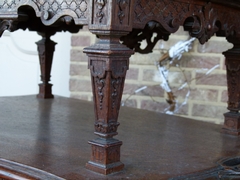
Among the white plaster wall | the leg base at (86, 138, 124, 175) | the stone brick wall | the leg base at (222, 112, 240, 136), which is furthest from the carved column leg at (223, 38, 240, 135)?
the white plaster wall

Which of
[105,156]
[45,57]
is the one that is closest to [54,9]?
[105,156]

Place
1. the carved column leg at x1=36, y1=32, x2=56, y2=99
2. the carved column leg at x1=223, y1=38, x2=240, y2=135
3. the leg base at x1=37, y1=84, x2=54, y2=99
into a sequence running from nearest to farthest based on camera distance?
the carved column leg at x1=223, y1=38, x2=240, y2=135
the carved column leg at x1=36, y1=32, x2=56, y2=99
the leg base at x1=37, y1=84, x2=54, y2=99

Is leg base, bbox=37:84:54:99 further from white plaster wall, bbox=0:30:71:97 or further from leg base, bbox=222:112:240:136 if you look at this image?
leg base, bbox=222:112:240:136

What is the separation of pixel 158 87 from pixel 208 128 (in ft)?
1.91

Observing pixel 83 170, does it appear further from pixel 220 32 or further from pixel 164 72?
pixel 164 72

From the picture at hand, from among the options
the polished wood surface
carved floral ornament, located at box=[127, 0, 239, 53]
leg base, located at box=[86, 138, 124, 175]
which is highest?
carved floral ornament, located at box=[127, 0, 239, 53]

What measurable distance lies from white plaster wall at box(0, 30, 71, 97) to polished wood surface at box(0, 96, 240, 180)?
1.73 feet

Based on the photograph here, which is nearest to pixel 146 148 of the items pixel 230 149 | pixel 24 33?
pixel 230 149

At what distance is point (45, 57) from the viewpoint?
1.99 meters

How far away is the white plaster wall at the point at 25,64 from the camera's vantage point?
8.02ft

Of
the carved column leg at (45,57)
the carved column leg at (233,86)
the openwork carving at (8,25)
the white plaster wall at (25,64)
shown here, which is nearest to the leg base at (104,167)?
the openwork carving at (8,25)

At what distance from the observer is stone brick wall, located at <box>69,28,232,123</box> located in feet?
6.72

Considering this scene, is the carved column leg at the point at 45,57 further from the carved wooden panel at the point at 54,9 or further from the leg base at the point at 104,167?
the leg base at the point at 104,167

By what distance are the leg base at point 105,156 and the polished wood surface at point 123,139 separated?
0.02 metres
